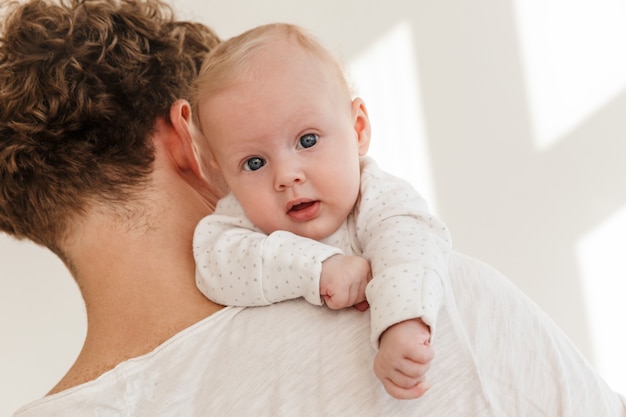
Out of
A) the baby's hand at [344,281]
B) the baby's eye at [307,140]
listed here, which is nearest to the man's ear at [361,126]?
the baby's eye at [307,140]

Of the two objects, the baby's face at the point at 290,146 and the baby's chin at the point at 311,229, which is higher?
the baby's face at the point at 290,146

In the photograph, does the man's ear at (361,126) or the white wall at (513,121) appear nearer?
the man's ear at (361,126)

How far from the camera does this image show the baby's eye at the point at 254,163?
1368 mm

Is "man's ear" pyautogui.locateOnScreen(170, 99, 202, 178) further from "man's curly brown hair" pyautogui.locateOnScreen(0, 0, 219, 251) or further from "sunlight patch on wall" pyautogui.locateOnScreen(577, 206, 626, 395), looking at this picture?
"sunlight patch on wall" pyautogui.locateOnScreen(577, 206, 626, 395)

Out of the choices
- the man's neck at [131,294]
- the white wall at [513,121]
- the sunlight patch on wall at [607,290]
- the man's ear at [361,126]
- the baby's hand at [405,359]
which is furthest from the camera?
the sunlight patch on wall at [607,290]

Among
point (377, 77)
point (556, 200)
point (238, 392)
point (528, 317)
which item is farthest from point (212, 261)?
point (556, 200)

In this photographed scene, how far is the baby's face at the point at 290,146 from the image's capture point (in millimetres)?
1324

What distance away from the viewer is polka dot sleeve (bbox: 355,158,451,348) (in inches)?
43.5

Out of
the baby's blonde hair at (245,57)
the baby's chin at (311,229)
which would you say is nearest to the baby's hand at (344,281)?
the baby's chin at (311,229)

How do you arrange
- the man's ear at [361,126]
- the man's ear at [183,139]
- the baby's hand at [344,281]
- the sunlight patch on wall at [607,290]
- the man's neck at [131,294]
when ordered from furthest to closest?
the sunlight patch on wall at [607,290] → the man's ear at [183,139] → the man's ear at [361,126] → the man's neck at [131,294] → the baby's hand at [344,281]

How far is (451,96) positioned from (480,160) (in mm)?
227

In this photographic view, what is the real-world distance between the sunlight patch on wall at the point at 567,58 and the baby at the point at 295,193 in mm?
1675

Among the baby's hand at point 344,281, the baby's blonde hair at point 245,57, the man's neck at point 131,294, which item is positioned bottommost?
the man's neck at point 131,294

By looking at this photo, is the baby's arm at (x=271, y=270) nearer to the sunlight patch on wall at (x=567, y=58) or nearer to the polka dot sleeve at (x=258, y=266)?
the polka dot sleeve at (x=258, y=266)
